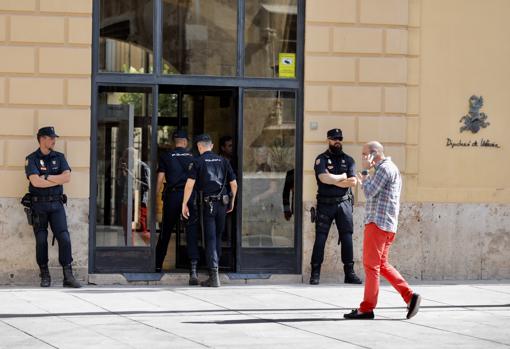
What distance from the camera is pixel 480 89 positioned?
1564 centimetres

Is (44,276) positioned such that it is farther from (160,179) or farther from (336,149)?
(336,149)

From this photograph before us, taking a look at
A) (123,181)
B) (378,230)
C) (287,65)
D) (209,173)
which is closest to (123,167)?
(123,181)

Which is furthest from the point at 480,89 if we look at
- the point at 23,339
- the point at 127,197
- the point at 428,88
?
the point at 23,339

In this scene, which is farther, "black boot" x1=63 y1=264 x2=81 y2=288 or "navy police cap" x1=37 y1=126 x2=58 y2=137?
"black boot" x1=63 y1=264 x2=81 y2=288

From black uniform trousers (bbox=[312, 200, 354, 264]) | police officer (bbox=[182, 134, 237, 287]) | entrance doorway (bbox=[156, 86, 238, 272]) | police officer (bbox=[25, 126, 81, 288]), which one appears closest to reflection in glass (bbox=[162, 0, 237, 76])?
entrance doorway (bbox=[156, 86, 238, 272])

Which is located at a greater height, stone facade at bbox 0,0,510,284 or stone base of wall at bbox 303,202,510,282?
stone facade at bbox 0,0,510,284

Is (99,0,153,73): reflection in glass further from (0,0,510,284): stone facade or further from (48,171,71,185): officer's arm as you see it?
(48,171,71,185): officer's arm

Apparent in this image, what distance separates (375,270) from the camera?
1156 centimetres

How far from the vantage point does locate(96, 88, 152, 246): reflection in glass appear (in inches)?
579

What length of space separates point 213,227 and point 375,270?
3.37 m

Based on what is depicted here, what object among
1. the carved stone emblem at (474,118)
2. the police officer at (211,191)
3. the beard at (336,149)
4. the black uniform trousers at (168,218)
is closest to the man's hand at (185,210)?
the police officer at (211,191)

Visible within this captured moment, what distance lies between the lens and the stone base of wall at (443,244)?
49.9ft

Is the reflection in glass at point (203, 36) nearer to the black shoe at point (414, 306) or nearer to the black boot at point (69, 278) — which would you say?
the black boot at point (69, 278)

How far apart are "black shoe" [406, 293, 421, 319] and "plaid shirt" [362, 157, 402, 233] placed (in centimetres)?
70
